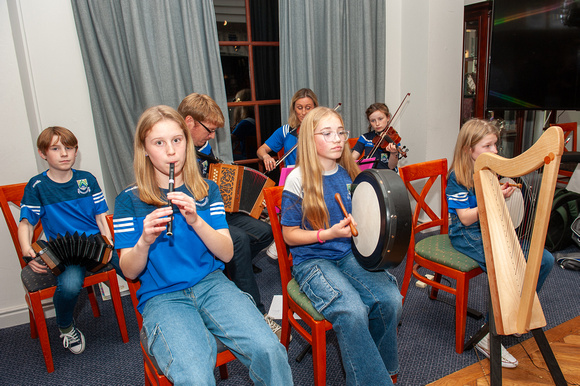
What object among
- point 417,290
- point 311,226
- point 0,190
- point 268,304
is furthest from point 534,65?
point 0,190

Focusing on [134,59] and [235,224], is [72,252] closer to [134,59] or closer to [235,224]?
[235,224]

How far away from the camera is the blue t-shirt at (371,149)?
9.67 ft

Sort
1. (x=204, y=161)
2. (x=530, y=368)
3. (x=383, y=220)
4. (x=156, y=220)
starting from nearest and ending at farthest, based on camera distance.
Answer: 1. (x=156, y=220)
2. (x=383, y=220)
3. (x=530, y=368)
4. (x=204, y=161)

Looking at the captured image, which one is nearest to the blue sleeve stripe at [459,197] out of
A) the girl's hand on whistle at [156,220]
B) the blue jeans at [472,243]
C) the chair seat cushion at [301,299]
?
the blue jeans at [472,243]

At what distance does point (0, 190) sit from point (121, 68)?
1073 millimetres

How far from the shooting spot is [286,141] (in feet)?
9.37

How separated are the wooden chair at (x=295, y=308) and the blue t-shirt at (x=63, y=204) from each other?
1.15 m

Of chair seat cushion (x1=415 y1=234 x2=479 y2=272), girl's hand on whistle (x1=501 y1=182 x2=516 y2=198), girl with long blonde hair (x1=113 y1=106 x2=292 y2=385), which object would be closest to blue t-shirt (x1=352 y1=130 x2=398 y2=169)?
chair seat cushion (x1=415 y1=234 x2=479 y2=272)

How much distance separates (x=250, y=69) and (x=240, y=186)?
132 cm

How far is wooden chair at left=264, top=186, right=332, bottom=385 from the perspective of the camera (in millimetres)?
1440

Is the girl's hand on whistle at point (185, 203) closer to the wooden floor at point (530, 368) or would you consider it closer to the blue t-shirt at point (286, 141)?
the wooden floor at point (530, 368)

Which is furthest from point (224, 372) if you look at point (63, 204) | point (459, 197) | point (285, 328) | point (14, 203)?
point (14, 203)

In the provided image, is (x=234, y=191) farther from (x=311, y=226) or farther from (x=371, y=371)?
(x=371, y=371)

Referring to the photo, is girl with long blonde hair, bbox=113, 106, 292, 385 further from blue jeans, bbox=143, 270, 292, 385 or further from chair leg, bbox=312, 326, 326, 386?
chair leg, bbox=312, 326, 326, 386
